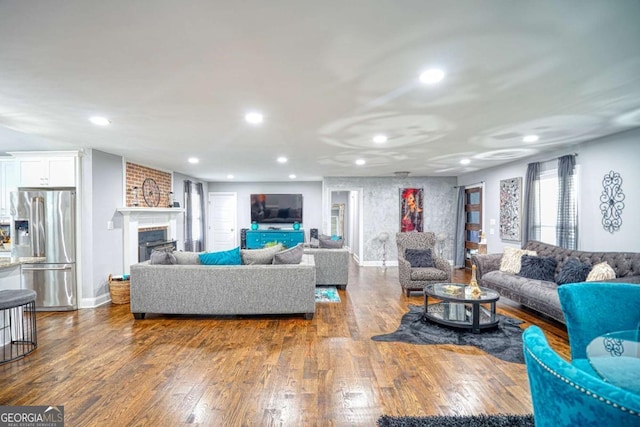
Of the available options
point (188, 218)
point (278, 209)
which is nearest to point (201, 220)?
point (188, 218)

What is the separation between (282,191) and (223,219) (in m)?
2.09

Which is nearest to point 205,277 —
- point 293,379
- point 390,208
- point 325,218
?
point 293,379

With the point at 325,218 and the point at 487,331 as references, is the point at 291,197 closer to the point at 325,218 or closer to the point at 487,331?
the point at 325,218

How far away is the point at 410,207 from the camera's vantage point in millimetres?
8469

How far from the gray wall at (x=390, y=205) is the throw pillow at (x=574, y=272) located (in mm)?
4517

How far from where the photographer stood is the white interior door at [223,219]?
989 cm

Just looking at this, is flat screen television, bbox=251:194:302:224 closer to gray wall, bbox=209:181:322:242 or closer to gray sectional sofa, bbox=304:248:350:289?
gray wall, bbox=209:181:322:242

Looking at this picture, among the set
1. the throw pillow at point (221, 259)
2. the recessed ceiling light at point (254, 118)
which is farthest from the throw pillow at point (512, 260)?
the recessed ceiling light at point (254, 118)

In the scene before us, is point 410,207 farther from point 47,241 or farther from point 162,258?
point 47,241

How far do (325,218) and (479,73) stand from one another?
6716 millimetres

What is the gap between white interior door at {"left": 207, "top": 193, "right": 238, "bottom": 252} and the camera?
9891 millimetres

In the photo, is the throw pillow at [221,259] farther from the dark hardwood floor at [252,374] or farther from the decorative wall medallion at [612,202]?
the decorative wall medallion at [612,202]

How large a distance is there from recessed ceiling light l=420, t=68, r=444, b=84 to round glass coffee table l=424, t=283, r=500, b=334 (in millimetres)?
2448

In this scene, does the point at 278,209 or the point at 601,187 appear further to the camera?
the point at 278,209
